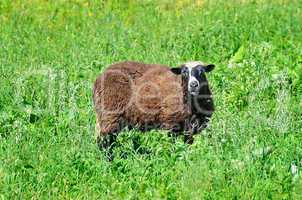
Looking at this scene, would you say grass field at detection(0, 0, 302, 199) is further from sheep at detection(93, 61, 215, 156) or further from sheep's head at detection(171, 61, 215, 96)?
sheep's head at detection(171, 61, 215, 96)

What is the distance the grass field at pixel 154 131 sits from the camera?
6891 millimetres

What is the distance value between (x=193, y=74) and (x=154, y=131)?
0.73 metres

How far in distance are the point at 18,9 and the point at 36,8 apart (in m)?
0.35

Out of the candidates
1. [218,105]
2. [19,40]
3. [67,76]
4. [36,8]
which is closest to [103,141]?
[218,105]

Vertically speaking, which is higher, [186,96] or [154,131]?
[186,96]

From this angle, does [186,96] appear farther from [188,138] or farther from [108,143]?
[108,143]

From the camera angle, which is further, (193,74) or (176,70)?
(176,70)

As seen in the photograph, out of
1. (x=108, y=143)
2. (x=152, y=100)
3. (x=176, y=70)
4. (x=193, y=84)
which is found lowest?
(x=108, y=143)

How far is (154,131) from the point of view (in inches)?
346

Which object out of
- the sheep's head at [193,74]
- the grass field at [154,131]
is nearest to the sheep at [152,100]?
the sheep's head at [193,74]

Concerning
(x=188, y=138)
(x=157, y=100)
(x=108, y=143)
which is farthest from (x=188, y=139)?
(x=108, y=143)

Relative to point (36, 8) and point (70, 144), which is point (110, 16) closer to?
point (36, 8)

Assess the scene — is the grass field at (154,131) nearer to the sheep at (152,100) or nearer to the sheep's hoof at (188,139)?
the sheep at (152,100)

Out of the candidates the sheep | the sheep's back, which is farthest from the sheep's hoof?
the sheep's back
